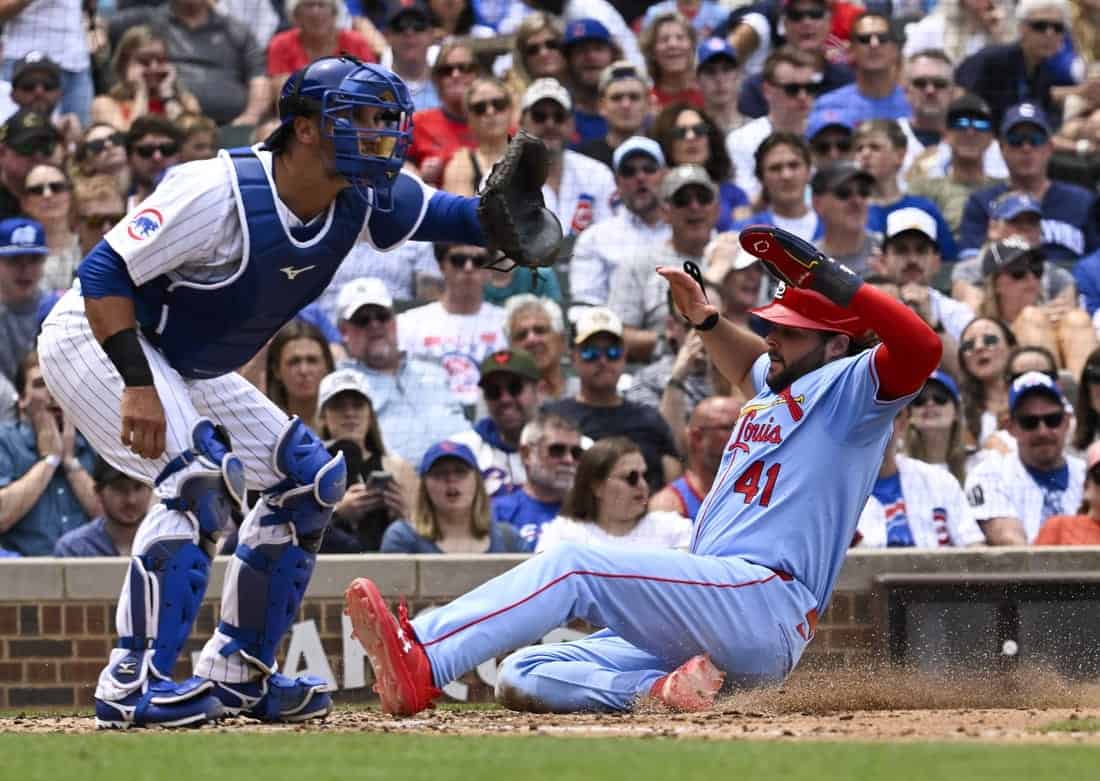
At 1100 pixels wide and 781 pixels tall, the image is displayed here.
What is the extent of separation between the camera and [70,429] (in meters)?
9.20

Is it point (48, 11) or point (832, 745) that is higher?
point (48, 11)

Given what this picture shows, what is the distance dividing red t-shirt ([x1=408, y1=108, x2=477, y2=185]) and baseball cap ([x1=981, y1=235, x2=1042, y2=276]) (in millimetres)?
3066

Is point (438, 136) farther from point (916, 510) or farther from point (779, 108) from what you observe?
point (916, 510)

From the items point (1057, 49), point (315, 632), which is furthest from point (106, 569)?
point (1057, 49)

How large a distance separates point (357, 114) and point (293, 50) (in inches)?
263

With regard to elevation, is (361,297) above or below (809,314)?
above

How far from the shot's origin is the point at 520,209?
21.1 feet

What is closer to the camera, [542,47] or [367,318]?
[367,318]

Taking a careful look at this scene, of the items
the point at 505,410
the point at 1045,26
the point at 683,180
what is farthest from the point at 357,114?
the point at 1045,26

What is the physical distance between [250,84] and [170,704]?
735 centimetres

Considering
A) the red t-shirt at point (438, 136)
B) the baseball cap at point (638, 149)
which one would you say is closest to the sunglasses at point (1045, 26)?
the baseball cap at point (638, 149)

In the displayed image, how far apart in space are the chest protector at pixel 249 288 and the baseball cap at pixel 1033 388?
3.97 meters

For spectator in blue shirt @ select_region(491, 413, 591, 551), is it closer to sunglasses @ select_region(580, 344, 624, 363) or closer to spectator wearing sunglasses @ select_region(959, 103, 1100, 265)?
sunglasses @ select_region(580, 344, 624, 363)

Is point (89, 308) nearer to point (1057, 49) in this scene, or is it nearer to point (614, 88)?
point (614, 88)
